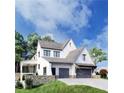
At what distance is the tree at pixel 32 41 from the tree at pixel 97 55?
13.6 inches

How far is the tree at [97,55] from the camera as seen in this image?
1402 millimetres

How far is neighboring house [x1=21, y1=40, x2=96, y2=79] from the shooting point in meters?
1.42

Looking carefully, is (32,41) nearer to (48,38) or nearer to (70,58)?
(48,38)

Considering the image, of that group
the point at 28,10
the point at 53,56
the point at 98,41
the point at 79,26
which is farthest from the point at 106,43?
the point at 28,10

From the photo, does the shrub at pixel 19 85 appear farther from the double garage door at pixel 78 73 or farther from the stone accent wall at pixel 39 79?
the double garage door at pixel 78 73

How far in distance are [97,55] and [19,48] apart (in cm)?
48

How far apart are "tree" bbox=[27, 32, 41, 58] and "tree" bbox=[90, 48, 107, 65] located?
345mm

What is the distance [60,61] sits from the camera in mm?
1434

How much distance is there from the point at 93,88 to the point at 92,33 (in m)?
0.34

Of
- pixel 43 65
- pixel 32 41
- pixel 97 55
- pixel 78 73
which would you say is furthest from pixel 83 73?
pixel 32 41

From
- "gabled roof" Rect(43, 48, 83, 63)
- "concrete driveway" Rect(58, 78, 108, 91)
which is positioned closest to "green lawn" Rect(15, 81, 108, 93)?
"concrete driveway" Rect(58, 78, 108, 91)

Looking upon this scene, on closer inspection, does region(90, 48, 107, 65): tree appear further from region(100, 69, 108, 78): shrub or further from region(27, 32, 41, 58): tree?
region(27, 32, 41, 58): tree

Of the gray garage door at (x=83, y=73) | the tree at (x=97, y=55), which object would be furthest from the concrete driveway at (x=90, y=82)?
the tree at (x=97, y=55)
